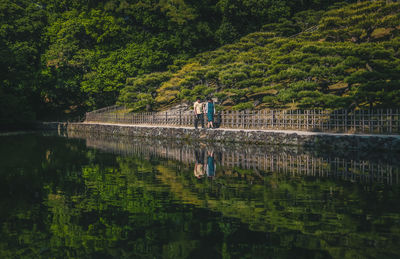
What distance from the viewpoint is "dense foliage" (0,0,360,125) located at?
132 ft

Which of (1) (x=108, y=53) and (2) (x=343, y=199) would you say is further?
(1) (x=108, y=53)

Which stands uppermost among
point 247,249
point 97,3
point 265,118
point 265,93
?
point 97,3

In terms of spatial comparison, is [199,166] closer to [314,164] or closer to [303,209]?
[314,164]

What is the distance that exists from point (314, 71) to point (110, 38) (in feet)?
95.6

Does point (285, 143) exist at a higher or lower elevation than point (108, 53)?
lower

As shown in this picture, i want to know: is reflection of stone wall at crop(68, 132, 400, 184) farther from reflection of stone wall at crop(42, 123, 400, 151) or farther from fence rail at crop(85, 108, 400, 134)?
fence rail at crop(85, 108, 400, 134)

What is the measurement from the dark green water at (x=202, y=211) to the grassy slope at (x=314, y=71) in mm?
8953

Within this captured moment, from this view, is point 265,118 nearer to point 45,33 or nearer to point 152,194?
point 152,194

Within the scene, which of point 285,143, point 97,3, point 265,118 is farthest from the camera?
point 97,3

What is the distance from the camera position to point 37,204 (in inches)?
300

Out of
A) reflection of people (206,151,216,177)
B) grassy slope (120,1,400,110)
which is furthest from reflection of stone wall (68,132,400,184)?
grassy slope (120,1,400,110)

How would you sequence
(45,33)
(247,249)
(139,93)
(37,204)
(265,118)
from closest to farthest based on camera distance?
1. (247,249)
2. (37,204)
3. (265,118)
4. (139,93)
5. (45,33)

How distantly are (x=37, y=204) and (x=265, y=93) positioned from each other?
2628 cm

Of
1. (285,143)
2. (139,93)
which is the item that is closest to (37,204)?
(285,143)
